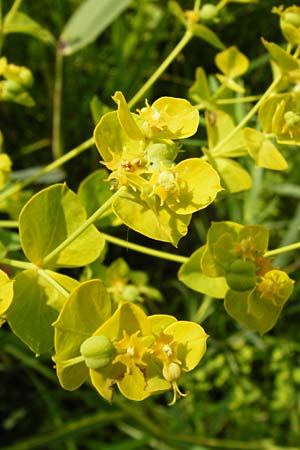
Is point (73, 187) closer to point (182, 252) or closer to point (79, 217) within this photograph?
point (182, 252)

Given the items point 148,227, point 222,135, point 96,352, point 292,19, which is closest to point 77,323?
point 96,352

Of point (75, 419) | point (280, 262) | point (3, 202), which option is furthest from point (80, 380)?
point (75, 419)

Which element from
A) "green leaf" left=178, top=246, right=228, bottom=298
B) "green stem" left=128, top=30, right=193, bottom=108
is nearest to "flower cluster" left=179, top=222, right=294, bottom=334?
"green leaf" left=178, top=246, right=228, bottom=298

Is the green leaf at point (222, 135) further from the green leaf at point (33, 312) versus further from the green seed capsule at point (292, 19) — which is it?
the green leaf at point (33, 312)

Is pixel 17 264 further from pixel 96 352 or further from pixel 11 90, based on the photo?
pixel 11 90

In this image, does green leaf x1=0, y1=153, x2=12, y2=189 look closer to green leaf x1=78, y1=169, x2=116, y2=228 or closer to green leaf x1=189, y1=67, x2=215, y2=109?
green leaf x1=78, y1=169, x2=116, y2=228
